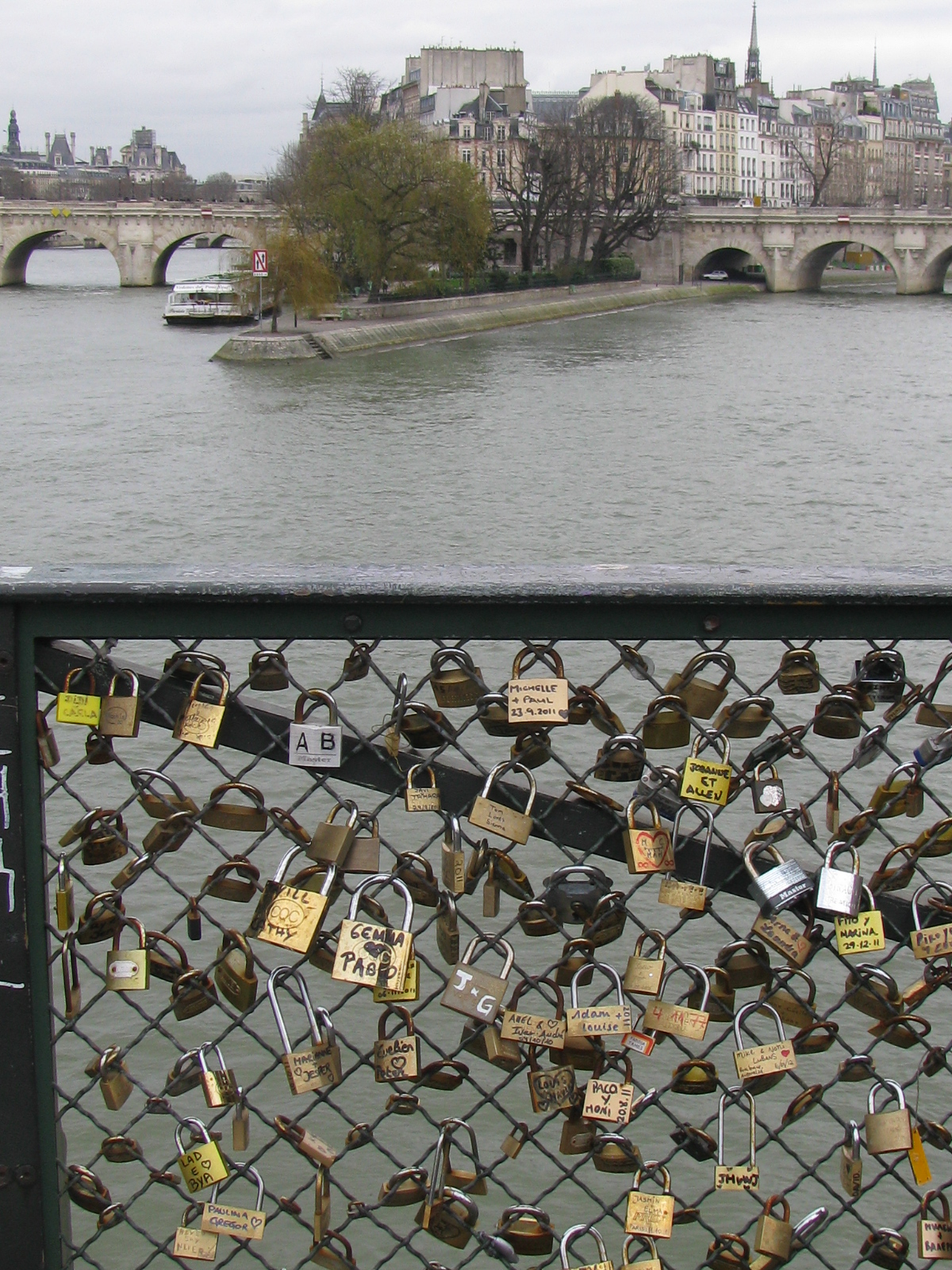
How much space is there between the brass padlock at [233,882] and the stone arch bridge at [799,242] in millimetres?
43799

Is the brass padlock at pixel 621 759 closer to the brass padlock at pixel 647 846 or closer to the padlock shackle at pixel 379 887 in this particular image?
the brass padlock at pixel 647 846

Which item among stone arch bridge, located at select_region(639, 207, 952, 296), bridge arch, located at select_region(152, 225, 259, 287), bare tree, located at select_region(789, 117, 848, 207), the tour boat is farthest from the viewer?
bare tree, located at select_region(789, 117, 848, 207)

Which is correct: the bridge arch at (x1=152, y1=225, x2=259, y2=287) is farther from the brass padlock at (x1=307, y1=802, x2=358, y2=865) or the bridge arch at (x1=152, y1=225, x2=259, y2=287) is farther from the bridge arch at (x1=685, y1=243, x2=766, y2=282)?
the brass padlock at (x1=307, y1=802, x2=358, y2=865)

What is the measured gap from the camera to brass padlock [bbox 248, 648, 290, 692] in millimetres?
1370

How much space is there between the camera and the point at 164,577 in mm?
1357

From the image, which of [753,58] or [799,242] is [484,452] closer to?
[799,242]

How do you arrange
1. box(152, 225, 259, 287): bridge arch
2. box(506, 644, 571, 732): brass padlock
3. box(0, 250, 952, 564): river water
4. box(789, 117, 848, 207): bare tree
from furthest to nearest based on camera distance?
1. box(789, 117, 848, 207): bare tree
2. box(152, 225, 259, 287): bridge arch
3. box(0, 250, 952, 564): river water
4. box(506, 644, 571, 732): brass padlock

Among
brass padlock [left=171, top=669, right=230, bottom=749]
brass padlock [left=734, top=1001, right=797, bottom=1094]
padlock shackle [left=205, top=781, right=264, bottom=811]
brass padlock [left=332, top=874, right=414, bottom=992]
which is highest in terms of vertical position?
brass padlock [left=171, top=669, right=230, bottom=749]

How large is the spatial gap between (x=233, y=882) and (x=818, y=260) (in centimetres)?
4788

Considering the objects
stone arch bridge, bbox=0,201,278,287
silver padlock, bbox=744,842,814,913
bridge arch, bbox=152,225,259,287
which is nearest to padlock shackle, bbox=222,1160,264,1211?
silver padlock, bbox=744,842,814,913

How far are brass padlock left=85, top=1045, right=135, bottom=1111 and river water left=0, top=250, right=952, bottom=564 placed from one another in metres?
6.72

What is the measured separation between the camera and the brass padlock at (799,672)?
1.40 meters

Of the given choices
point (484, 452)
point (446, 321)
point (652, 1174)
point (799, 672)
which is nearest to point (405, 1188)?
point (652, 1174)

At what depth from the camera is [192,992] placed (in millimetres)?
1488
